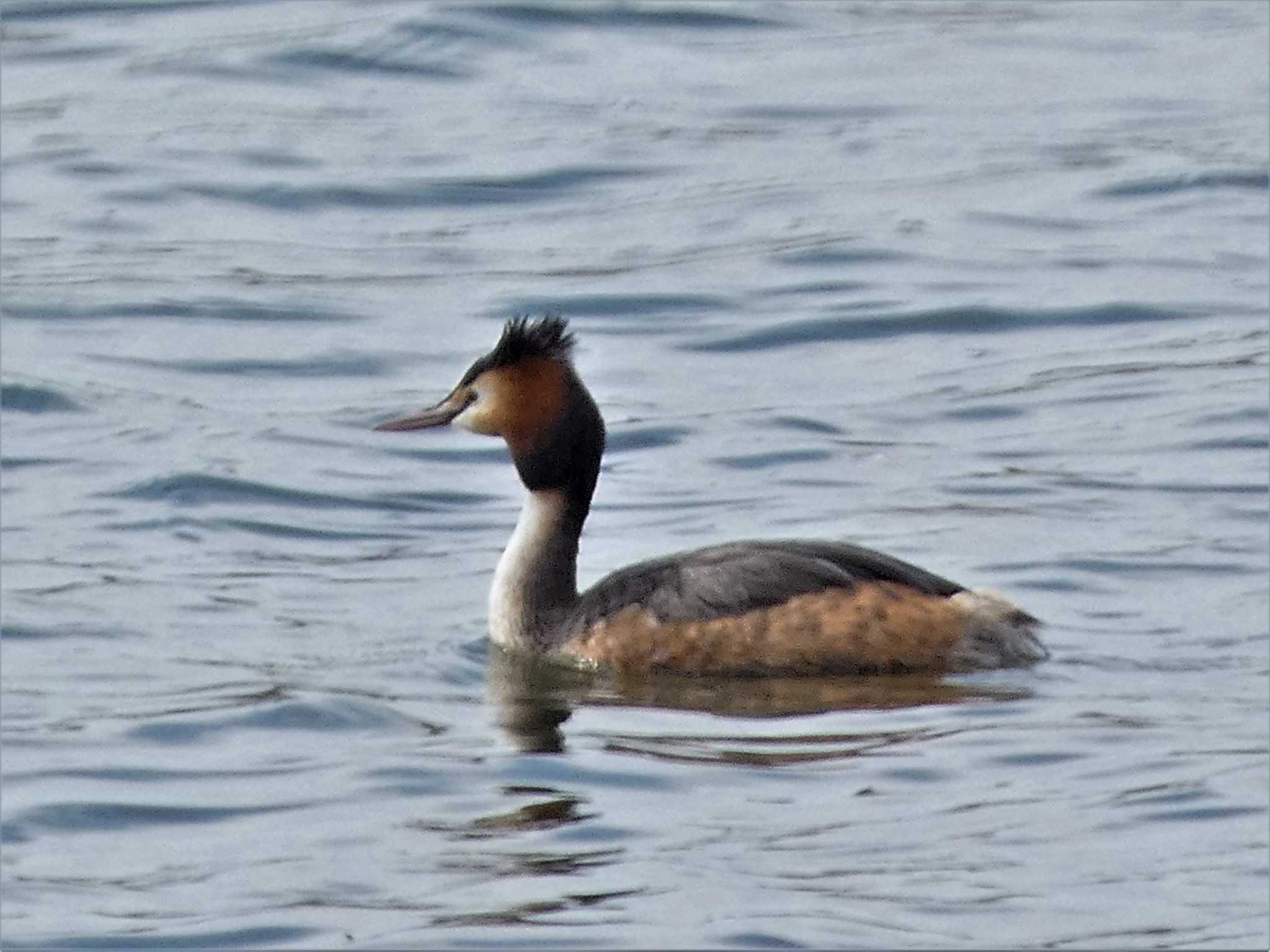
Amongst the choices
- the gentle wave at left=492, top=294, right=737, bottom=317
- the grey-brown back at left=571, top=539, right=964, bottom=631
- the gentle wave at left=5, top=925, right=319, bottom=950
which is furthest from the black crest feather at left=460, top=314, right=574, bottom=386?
the gentle wave at left=492, top=294, right=737, bottom=317

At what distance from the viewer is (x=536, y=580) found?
9.48 meters

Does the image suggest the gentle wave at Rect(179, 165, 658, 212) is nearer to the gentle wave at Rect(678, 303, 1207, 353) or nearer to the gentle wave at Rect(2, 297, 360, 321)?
the gentle wave at Rect(2, 297, 360, 321)

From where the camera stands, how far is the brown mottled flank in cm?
900

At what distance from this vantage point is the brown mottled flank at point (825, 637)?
9000mm

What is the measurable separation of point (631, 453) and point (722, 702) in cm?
341

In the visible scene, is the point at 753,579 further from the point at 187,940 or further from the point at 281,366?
the point at 281,366

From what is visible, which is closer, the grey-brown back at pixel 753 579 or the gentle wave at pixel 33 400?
the grey-brown back at pixel 753 579

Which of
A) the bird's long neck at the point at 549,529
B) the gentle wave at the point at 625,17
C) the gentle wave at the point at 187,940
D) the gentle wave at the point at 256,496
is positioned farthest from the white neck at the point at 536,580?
the gentle wave at the point at 625,17

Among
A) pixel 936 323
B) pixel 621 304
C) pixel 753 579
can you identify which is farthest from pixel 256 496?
pixel 936 323

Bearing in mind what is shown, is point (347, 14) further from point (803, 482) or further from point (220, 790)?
point (220, 790)

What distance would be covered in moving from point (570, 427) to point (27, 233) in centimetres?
685

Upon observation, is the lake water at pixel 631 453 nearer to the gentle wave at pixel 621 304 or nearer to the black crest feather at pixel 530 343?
the gentle wave at pixel 621 304

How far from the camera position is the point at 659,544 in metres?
10.8

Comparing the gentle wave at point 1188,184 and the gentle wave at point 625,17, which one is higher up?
the gentle wave at point 625,17
